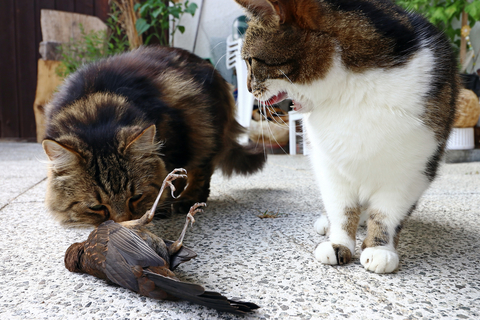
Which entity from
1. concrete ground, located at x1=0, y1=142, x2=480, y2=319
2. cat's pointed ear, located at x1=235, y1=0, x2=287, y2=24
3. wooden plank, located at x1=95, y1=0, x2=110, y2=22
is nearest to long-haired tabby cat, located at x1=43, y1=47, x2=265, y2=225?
concrete ground, located at x1=0, y1=142, x2=480, y2=319

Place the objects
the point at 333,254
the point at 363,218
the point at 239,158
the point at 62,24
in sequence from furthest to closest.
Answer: the point at 62,24
the point at 239,158
the point at 363,218
the point at 333,254

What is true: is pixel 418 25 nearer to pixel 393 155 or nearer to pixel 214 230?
pixel 393 155

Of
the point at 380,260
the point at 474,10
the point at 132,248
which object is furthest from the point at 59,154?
the point at 474,10

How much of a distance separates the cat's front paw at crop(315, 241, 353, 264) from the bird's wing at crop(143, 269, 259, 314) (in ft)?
1.47

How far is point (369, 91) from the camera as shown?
120 cm

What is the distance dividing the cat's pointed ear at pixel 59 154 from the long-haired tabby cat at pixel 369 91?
0.86 metres

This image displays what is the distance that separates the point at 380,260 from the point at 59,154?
1328 mm

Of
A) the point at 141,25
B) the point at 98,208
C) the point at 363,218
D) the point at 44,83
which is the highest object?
the point at 141,25

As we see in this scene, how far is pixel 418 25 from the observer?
1.32 m

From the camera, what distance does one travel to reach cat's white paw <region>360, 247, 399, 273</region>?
3.89 feet

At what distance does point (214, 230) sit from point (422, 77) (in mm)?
1096

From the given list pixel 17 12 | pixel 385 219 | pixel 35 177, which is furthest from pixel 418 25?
pixel 17 12

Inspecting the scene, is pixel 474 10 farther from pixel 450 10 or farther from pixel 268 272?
pixel 268 272

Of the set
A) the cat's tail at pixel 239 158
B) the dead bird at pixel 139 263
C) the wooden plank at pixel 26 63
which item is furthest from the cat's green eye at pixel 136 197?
the wooden plank at pixel 26 63
